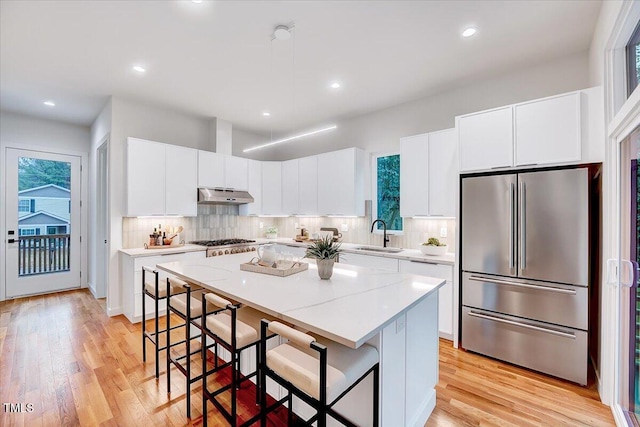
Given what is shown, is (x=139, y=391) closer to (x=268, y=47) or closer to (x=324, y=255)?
(x=324, y=255)

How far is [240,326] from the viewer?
5.75 ft

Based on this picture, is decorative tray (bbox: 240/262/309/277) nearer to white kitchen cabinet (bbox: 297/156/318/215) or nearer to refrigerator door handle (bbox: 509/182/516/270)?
refrigerator door handle (bbox: 509/182/516/270)

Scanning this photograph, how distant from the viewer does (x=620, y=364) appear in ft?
6.43

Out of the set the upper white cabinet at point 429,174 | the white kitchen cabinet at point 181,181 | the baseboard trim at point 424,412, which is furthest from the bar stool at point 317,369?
the white kitchen cabinet at point 181,181

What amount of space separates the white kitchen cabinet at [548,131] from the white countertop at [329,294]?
158 cm

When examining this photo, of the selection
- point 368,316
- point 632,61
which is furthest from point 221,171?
point 632,61

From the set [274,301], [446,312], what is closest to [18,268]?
[274,301]

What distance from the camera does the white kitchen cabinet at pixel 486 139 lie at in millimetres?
2695

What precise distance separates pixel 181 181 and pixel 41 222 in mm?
2830

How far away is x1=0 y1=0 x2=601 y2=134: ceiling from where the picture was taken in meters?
2.26

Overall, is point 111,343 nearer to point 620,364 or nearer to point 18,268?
point 18,268

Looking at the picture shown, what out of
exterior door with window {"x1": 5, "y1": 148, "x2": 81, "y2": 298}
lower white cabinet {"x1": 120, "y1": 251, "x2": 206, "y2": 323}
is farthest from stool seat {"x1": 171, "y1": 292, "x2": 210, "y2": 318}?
exterior door with window {"x1": 5, "y1": 148, "x2": 81, "y2": 298}

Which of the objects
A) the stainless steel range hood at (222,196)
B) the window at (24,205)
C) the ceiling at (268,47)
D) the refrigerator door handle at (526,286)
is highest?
A: the ceiling at (268,47)

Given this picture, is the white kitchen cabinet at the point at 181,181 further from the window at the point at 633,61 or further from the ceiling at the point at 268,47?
the window at the point at 633,61
